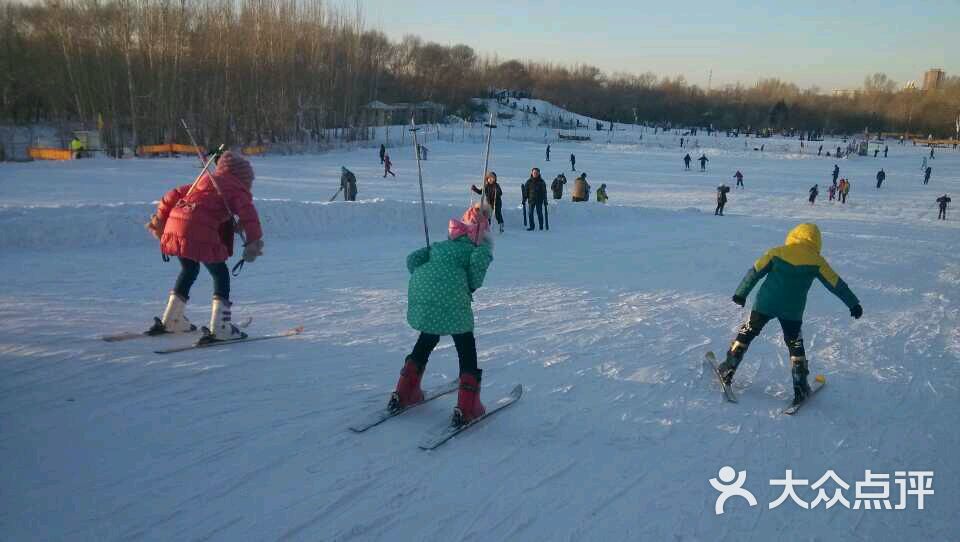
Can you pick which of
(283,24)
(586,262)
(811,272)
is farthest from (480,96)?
(811,272)

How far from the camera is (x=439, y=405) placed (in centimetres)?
434

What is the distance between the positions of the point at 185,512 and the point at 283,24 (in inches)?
1699

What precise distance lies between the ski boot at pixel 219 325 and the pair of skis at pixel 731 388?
4.25 m

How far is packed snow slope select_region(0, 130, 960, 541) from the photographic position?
310 cm

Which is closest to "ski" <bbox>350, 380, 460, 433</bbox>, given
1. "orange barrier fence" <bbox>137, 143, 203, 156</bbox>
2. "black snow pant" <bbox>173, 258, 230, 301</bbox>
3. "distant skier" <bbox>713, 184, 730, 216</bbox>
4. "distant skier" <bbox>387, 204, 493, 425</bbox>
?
"distant skier" <bbox>387, 204, 493, 425</bbox>

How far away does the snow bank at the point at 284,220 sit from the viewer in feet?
30.1

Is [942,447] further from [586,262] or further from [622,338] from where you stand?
[586,262]

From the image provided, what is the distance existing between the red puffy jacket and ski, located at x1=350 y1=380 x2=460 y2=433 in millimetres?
1767

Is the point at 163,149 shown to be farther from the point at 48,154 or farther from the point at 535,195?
the point at 535,195

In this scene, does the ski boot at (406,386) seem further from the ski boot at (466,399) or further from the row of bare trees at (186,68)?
the row of bare trees at (186,68)

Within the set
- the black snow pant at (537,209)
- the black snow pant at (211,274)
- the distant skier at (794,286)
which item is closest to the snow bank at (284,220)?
the black snow pant at (537,209)

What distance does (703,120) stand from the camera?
97562 mm

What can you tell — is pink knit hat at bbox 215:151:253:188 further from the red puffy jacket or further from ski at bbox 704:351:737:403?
ski at bbox 704:351:737:403

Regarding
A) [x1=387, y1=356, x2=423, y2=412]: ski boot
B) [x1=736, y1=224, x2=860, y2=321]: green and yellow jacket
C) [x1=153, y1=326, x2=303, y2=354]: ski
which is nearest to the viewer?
[x1=387, y1=356, x2=423, y2=412]: ski boot
